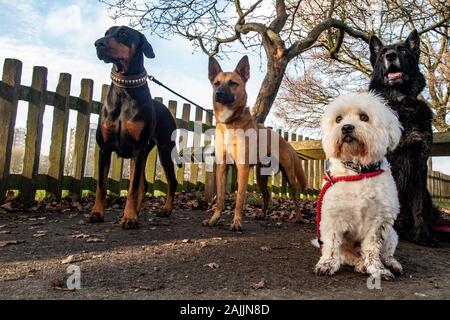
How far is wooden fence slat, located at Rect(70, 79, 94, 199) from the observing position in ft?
20.8

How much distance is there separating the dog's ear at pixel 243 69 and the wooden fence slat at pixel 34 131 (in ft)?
10.1

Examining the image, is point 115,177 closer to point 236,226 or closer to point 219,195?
point 219,195

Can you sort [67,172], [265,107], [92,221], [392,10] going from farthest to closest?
[392,10] < [265,107] < [67,172] < [92,221]

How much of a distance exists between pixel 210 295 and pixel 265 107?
5814 millimetres

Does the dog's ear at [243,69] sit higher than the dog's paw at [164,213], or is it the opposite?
the dog's ear at [243,69]

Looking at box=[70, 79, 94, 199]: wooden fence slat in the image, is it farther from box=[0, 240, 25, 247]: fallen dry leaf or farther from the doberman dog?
box=[0, 240, 25, 247]: fallen dry leaf

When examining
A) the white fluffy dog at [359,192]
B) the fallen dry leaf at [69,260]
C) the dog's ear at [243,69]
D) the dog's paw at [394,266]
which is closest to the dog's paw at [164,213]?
the dog's ear at [243,69]

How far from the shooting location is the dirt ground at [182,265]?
→ 221 cm

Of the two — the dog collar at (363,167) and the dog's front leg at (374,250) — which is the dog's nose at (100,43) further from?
the dog's front leg at (374,250)

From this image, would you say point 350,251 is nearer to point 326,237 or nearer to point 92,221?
point 326,237

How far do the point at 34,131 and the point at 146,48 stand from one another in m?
2.42

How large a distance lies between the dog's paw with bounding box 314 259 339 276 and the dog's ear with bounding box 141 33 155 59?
10.6 ft

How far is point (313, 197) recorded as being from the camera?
13.5m
